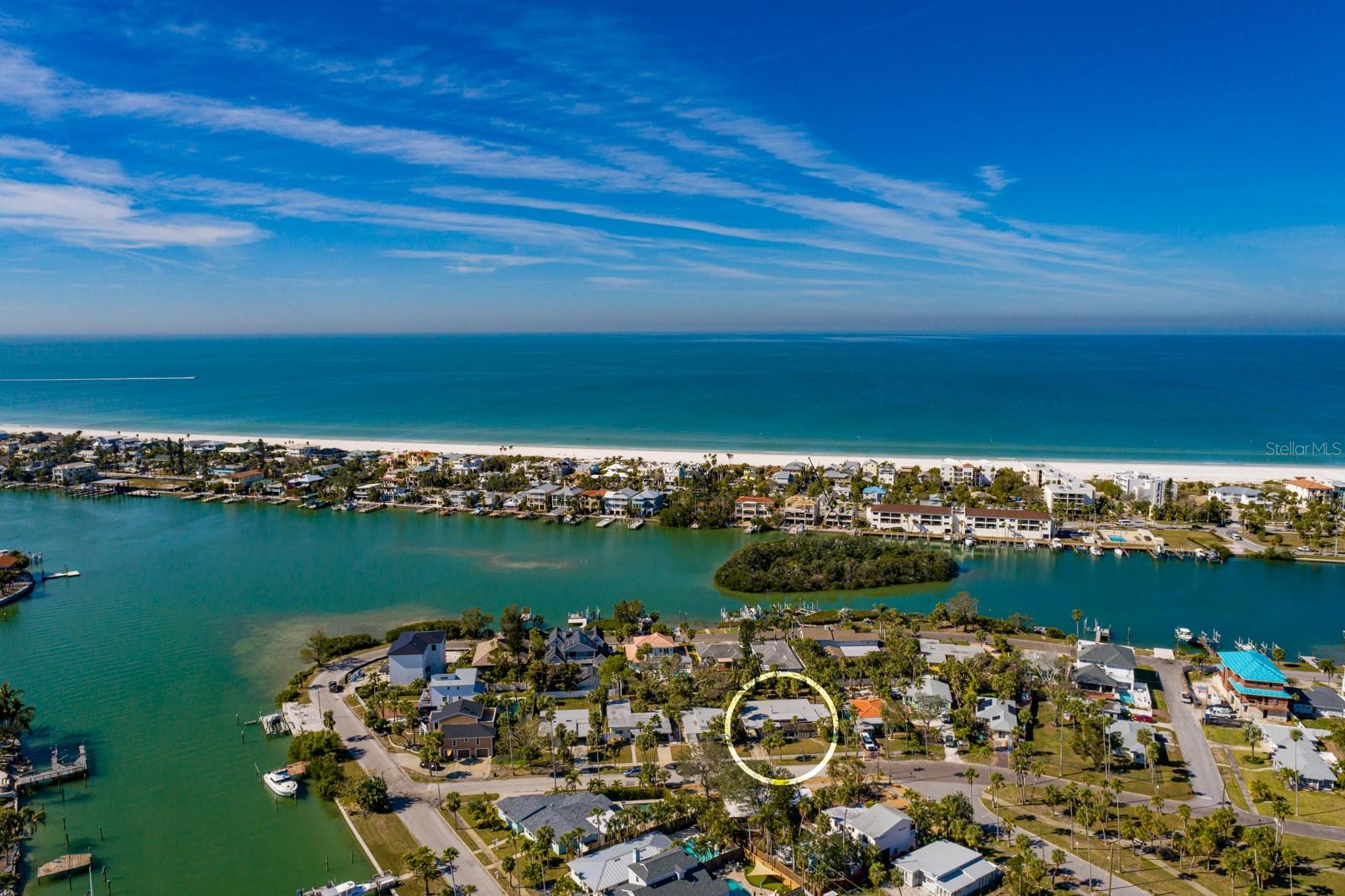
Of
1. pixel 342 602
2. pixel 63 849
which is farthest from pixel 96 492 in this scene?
pixel 63 849

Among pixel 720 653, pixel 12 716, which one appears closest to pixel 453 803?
pixel 720 653

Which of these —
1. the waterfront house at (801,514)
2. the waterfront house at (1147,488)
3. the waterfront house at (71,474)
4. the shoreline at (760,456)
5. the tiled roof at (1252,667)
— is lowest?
the tiled roof at (1252,667)

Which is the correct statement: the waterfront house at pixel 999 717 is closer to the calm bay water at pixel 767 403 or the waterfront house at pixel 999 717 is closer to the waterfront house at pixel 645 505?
the waterfront house at pixel 645 505

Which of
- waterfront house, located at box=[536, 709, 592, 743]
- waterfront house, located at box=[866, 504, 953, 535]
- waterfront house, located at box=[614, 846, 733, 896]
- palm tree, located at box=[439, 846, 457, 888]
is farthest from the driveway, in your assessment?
waterfront house, located at box=[866, 504, 953, 535]

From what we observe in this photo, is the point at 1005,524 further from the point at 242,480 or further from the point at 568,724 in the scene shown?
the point at 242,480

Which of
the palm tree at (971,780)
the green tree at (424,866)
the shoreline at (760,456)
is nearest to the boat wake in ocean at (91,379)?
the shoreline at (760,456)

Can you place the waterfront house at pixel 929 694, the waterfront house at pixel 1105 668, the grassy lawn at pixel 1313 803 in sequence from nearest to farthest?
the grassy lawn at pixel 1313 803 → the waterfront house at pixel 929 694 → the waterfront house at pixel 1105 668

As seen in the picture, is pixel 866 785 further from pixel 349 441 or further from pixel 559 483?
pixel 349 441
